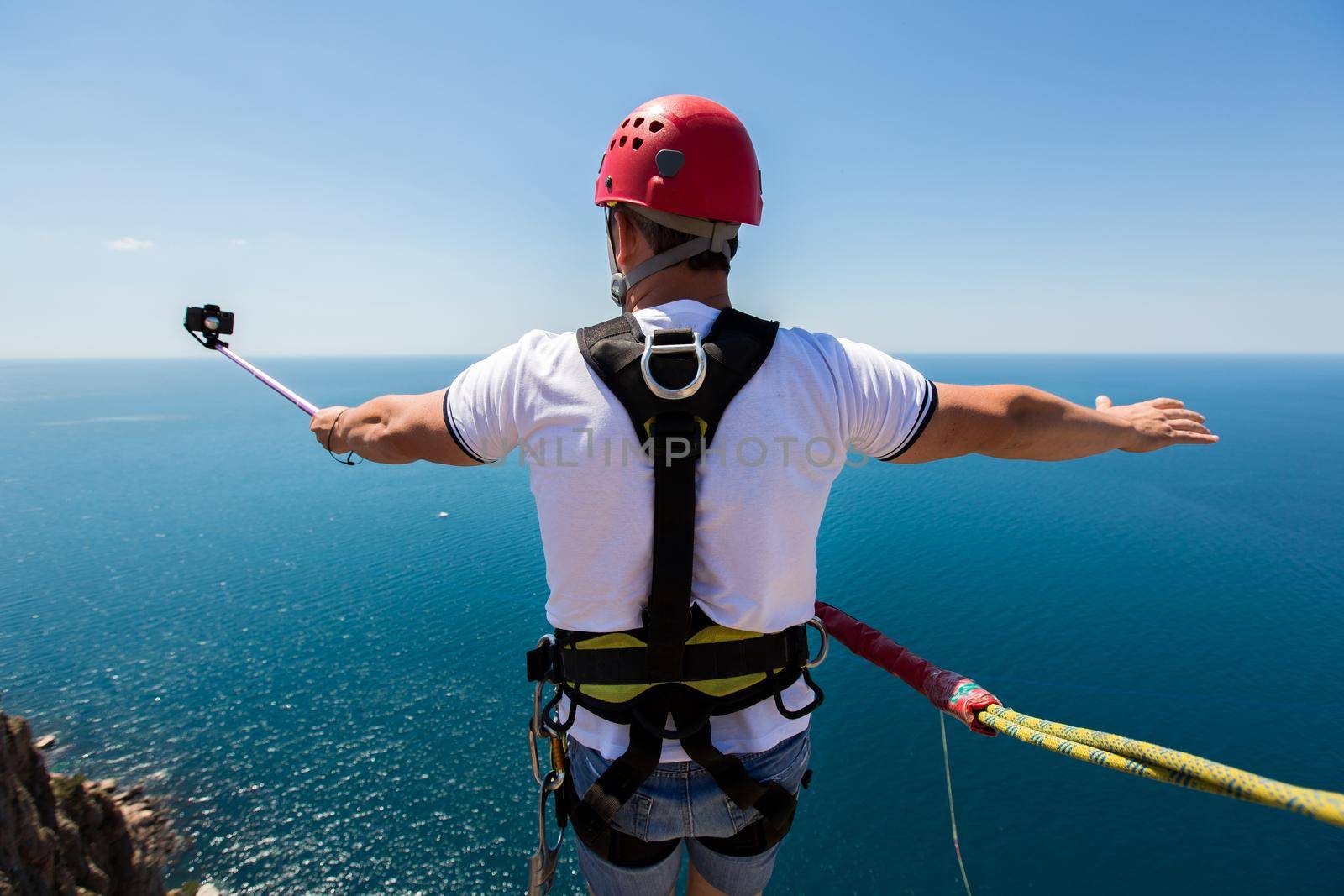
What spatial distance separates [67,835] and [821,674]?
1170 inches

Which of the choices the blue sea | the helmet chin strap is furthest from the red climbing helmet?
the blue sea

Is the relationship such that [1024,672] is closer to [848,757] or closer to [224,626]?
[848,757]

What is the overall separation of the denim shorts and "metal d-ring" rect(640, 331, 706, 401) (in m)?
1.40

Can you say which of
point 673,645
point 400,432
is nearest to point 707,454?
point 673,645

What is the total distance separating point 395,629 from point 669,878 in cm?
3761

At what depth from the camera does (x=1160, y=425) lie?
87.0 inches

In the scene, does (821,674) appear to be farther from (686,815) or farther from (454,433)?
(454,433)

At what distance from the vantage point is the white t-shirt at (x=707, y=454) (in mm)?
1932

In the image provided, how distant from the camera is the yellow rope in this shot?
1.28 meters

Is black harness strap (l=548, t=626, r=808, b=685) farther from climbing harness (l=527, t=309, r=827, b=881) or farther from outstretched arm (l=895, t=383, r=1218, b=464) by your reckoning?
outstretched arm (l=895, t=383, r=1218, b=464)

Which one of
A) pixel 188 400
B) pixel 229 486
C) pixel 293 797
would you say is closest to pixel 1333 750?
pixel 293 797

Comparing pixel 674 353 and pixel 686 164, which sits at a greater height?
pixel 686 164

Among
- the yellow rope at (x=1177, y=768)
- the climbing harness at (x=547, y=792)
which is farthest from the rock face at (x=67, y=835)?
the yellow rope at (x=1177, y=768)

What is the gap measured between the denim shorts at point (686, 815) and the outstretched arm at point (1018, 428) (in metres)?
1.25
